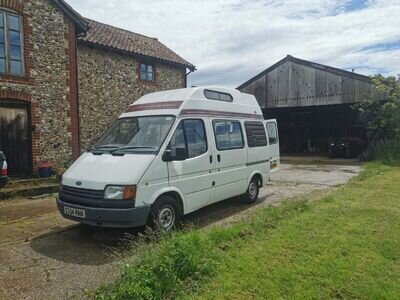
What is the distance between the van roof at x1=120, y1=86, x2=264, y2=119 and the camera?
20.3 ft

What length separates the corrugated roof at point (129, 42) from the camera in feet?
49.8

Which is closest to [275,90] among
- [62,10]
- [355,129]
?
[355,129]

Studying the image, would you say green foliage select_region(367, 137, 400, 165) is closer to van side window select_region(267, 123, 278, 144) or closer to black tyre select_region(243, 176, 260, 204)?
van side window select_region(267, 123, 278, 144)

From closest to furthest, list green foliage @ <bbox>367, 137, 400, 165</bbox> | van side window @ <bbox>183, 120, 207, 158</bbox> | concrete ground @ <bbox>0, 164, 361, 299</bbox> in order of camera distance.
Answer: concrete ground @ <bbox>0, 164, 361, 299</bbox> → van side window @ <bbox>183, 120, 207, 158</bbox> → green foliage @ <bbox>367, 137, 400, 165</bbox>

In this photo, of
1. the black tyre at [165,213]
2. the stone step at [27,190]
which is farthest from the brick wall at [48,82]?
the black tyre at [165,213]

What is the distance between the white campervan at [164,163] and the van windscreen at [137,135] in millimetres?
18

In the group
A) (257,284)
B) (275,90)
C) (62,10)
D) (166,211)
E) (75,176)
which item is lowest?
(257,284)

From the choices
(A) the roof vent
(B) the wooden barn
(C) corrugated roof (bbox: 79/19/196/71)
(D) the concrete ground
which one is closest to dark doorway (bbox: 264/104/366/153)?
(B) the wooden barn

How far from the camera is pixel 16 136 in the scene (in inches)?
410

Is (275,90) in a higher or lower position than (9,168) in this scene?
higher

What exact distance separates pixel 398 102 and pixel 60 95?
1624cm

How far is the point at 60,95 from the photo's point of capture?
11.5 metres

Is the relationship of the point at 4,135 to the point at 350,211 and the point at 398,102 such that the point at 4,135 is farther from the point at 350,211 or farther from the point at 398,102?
the point at 398,102

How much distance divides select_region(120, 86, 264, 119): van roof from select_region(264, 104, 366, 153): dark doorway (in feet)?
63.0
